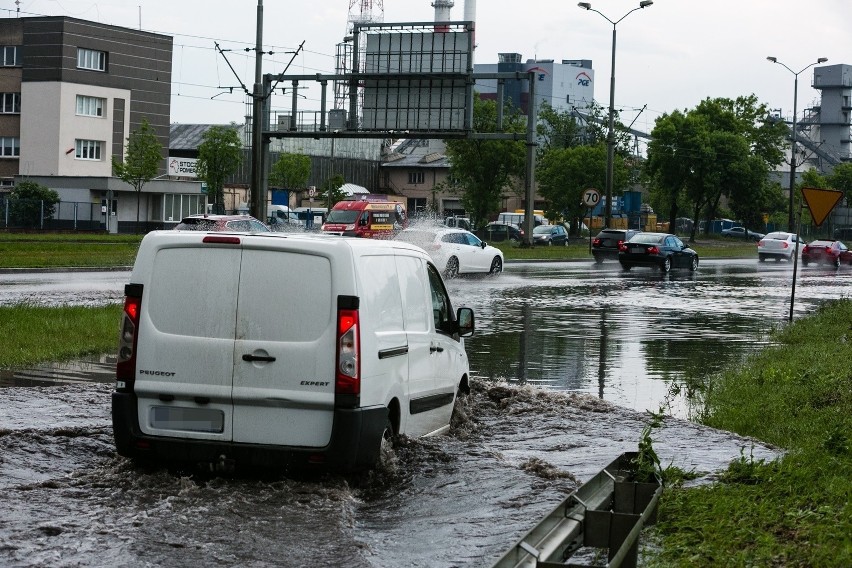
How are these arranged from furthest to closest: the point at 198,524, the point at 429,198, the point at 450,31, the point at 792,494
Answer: the point at 429,198
the point at 450,31
the point at 792,494
the point at 198,524

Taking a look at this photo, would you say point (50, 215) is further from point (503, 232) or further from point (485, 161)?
point (503, 232)

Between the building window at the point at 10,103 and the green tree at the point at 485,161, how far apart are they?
83.5 ft

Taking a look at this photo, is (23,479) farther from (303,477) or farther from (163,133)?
(163,133)

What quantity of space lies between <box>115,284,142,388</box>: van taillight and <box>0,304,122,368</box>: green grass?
21.4 feet

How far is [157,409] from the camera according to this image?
7.77m

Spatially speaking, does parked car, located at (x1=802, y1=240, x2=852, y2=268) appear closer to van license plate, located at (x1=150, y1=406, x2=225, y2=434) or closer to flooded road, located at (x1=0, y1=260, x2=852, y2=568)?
flooded road, located at (x1=0, y1=260, x2=852, y2=568)

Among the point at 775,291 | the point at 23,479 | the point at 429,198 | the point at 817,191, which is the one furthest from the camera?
the point at 429,198

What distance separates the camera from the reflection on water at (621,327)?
14547 mm

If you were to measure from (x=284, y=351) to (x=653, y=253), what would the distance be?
3852cm

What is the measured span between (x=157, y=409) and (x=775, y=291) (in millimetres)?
28561

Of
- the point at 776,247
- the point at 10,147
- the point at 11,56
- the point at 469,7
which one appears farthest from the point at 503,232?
the point at 469,7

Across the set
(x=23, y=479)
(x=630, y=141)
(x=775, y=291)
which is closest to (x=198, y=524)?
(x=23, y=479)

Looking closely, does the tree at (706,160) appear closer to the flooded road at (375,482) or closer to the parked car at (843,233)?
the parked car at (843,233)

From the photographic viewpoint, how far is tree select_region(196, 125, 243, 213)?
249 feet
